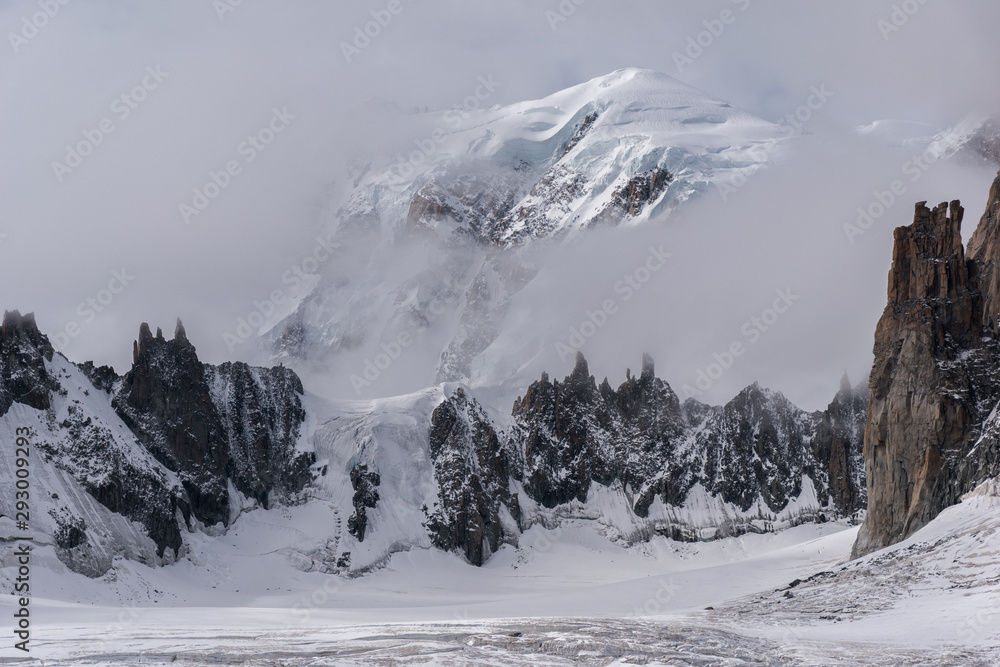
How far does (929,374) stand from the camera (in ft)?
460

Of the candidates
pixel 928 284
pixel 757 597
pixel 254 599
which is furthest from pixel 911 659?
pixel 254 599

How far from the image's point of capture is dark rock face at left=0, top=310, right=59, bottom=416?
591ft

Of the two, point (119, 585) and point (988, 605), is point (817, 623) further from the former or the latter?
point (119, 585)

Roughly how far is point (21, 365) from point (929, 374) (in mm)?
146500

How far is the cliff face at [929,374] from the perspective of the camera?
13400 centimetres

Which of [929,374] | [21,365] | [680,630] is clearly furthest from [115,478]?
[929,374]

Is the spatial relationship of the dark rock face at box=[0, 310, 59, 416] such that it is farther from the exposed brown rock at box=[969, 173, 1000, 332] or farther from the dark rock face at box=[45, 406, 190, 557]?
the exposed brown rock at box=[969, 173, 1000, 332]

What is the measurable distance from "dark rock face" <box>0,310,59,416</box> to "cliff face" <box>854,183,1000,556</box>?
137 metres

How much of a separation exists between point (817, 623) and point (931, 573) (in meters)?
15.1

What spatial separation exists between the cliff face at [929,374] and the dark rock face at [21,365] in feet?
451

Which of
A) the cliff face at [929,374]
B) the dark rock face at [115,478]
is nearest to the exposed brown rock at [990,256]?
the cliff face at [929,374]

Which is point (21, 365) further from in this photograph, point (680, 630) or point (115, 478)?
point (680, 630)

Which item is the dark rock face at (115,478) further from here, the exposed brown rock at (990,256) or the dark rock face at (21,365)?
the exposed brown rock at (990,256)

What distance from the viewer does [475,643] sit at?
101 m
